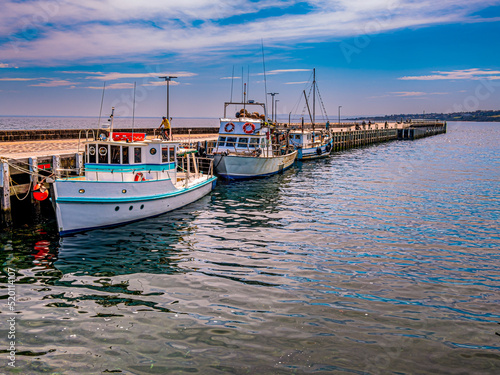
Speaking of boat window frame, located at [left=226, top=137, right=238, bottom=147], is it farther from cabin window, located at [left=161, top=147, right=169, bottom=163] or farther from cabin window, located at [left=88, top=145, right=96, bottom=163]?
cabin window, located at [left=88, top=145, right=96, bottom=163]

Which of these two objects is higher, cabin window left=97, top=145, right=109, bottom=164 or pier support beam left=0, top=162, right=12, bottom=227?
cabin window left=97, top=145, right=109, bottom=164

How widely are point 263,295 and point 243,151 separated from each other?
2260cm

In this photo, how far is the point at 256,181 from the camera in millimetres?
31250

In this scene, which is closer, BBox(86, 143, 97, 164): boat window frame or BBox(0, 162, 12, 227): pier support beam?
BBox(0, 162, 12, 227): pier support beam

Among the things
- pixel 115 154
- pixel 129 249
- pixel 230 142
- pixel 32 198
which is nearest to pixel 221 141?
pixel 230 142

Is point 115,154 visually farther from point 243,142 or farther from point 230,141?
point 243,142

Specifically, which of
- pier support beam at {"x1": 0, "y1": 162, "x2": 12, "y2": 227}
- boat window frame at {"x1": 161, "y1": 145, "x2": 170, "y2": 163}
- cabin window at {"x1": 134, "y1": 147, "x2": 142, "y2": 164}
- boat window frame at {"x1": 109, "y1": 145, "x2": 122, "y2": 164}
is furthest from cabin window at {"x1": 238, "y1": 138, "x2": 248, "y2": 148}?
pier support beam at {"x1": 0, "y1": 162, "x2": 12, "y2": 227}

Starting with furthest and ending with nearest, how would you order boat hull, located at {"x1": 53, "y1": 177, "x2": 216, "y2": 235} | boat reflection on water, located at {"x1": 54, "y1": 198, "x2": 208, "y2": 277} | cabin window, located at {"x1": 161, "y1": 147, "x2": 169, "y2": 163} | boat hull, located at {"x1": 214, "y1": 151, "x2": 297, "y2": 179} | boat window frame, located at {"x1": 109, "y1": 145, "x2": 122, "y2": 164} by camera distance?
1. boat hull, located at {"x1": 214, "y1": 151, "x2": 297, "y2": 179}
2. cabin window, located at {"x1": 161, "y1": 147, "x2": 169, "y2": 163}
3. boat window frame, located at {"x1": 109, "y1": 145, "x2": 122, "y2": 164}
4. boat hull, located at {"x1": 53, "y1": 177, "x2": 216, "y2": 235}
5. boat reflection on water, located at {"x1": 54, "y1": 198, "x2": 208, "y2": 277}

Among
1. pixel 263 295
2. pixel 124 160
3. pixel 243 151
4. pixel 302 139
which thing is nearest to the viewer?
pixel 263 295

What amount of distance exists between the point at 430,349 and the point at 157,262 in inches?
317

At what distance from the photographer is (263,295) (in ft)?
33.2

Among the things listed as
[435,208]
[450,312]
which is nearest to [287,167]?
[435,208]

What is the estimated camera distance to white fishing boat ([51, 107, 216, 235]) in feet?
50.2

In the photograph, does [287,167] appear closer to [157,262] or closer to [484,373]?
[157,262]
